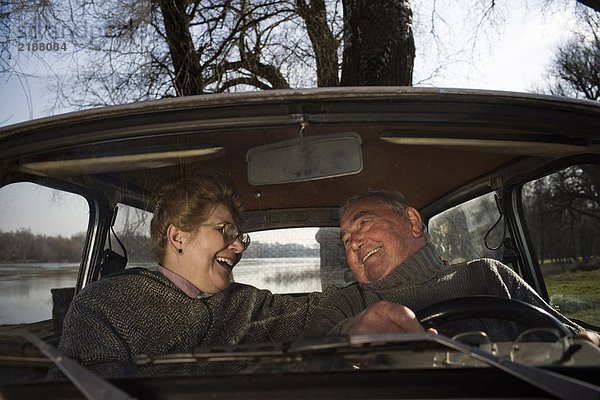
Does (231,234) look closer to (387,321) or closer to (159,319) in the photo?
(159,319)

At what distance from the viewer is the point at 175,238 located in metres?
2.33

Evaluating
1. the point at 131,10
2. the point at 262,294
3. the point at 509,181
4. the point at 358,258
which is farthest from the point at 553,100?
the point at 131,10

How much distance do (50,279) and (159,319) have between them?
352mm

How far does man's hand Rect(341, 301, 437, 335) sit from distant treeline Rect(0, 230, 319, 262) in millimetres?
367

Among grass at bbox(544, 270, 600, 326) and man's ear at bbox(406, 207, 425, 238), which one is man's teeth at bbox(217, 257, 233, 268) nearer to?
man's ear at bbox(406, 207, 425, 238)

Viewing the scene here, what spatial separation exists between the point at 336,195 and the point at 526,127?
25.5 inches

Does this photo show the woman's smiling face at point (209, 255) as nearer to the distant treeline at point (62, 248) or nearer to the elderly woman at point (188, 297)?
the elderly woman at point (188, 297)

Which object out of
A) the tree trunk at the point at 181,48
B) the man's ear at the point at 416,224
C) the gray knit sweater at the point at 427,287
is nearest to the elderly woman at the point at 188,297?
the gray knit sweater at the point at 427,287

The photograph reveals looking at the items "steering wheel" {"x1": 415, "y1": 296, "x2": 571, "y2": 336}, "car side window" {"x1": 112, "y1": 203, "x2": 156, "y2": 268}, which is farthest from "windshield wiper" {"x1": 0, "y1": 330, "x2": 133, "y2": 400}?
"steering wheel" {"x1": 415, "y1": 296, "x2": 571, "y2": 336}

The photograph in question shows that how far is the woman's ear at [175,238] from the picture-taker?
2.32 metres

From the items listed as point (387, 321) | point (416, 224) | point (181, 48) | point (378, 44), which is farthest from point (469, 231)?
point (181, 48)

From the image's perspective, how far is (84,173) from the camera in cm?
224

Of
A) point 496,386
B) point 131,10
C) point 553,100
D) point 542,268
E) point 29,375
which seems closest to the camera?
point 496,386

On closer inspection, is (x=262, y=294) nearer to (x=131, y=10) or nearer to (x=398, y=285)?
(x=398, y=285)
